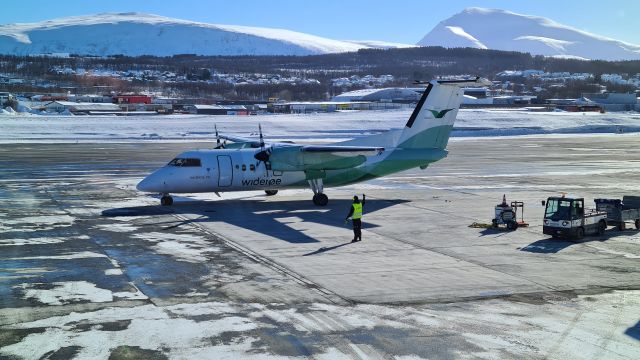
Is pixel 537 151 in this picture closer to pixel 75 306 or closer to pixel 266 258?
pixel 266 258

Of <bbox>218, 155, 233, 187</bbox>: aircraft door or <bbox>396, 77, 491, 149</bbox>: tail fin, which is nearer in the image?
<bbox>218, 155, 233, 187</bbox>: aircraft door

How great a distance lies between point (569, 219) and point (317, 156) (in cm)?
1236

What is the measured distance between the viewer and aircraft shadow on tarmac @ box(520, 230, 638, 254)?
22.3 m

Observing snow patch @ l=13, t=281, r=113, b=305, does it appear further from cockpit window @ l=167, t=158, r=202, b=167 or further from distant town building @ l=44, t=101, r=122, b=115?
distant town building @ l=44, t=101, r=122, b=115

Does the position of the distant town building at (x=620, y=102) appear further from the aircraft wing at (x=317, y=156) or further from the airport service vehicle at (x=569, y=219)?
the airport service vehicle at (x=569, y=219)

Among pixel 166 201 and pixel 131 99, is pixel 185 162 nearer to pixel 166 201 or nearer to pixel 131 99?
pixel 166 201

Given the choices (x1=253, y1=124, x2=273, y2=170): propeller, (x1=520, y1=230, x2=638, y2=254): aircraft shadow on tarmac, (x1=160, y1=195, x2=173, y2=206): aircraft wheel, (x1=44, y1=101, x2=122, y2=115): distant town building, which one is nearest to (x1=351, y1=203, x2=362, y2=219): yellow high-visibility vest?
(x1=520, y1=230, x2=638, y2=254): aircraft shadow on tarmac

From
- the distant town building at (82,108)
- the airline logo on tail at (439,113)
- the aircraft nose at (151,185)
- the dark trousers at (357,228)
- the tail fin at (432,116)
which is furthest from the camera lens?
the distant town building at (82,108)

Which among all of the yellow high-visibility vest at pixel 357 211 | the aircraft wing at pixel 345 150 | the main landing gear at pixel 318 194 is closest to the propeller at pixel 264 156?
the aircraft wing at pixel 345 150

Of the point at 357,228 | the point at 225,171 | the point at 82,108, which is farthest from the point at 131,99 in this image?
the point at 357,228

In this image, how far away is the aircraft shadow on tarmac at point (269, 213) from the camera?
25.7 m

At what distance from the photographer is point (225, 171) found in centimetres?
A: 3114

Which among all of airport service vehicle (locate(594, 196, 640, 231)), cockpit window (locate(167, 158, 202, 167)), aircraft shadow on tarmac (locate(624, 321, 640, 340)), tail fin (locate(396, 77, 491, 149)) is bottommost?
aircraft shadow on tarmac (locate(624, 321, 640, 340))

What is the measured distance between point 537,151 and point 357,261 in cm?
4830
